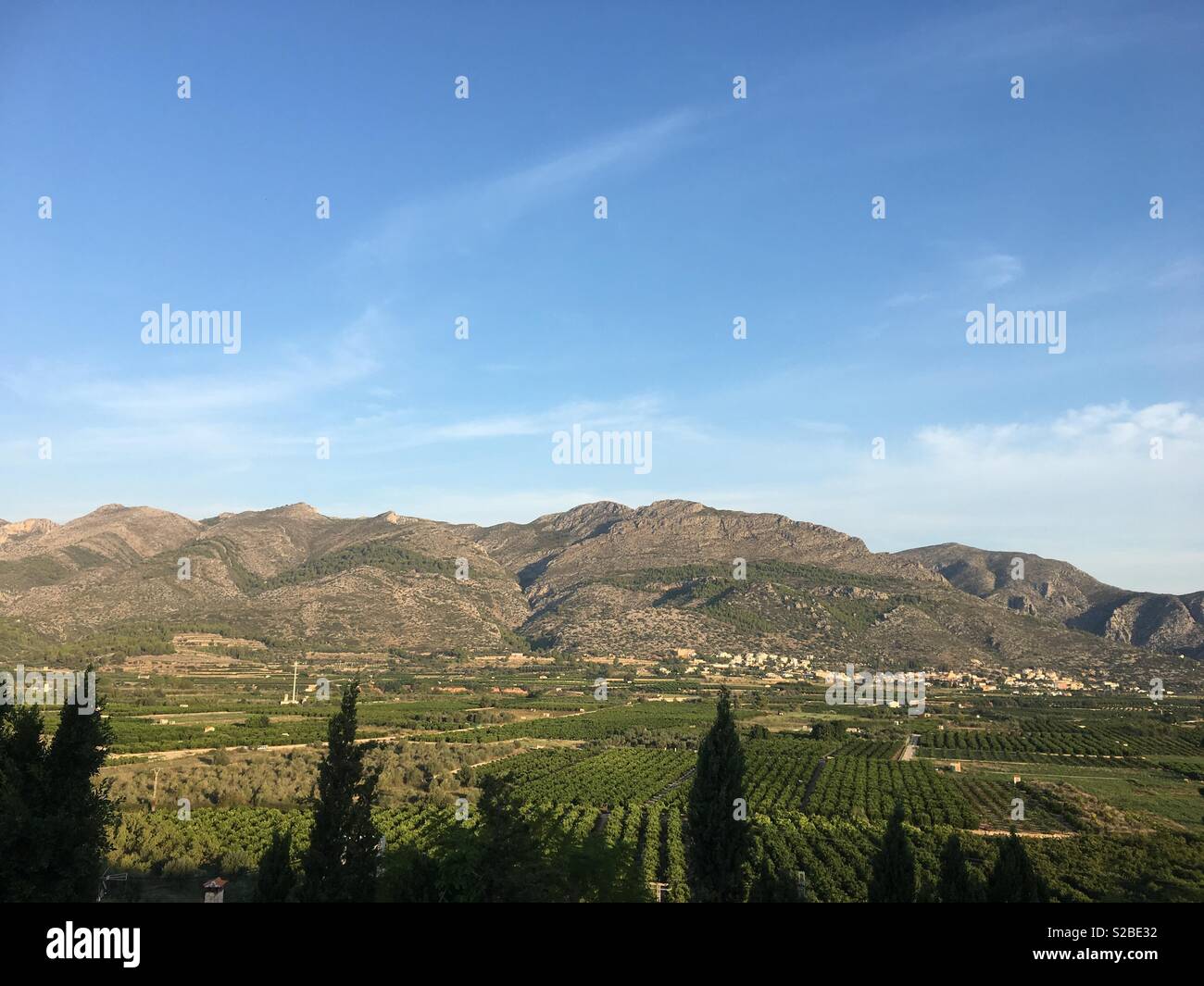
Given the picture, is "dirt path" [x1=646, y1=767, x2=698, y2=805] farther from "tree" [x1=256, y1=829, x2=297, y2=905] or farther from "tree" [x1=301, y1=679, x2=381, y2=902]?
"tree" [x1=256, y1=829, x2=297, y2=905]

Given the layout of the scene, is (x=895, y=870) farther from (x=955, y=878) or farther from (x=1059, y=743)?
(x=1059, y=743)

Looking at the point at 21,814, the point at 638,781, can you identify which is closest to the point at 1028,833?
the point at 638,781

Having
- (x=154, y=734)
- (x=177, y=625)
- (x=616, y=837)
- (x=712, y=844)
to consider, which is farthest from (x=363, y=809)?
(x=177, y=625)

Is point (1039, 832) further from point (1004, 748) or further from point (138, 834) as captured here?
point (138, 834)

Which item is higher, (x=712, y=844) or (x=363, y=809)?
(x=363, y=809)

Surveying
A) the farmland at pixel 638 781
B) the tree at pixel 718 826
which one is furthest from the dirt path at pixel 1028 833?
the tree at pixel 718 826

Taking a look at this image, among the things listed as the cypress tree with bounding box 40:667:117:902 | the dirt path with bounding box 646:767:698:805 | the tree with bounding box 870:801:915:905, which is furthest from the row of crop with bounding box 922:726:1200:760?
the cypress tree with bounding box 40:667:117:902

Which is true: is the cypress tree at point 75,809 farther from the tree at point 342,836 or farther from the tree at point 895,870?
the tree at point 895,870

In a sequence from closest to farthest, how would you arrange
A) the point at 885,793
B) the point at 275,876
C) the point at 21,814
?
the point at 21,814, the point at 275,876, the point at 885,793
